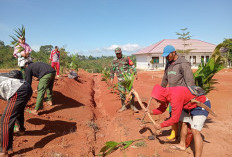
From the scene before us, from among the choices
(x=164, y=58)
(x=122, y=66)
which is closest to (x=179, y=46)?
(x=164, y=58)

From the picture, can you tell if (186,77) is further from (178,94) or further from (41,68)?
(41,68)

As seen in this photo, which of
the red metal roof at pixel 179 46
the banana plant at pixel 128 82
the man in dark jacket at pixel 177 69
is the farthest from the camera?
the red metal roof at pixel 179 46

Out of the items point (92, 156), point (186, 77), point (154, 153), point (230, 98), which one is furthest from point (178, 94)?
point (230, 98)

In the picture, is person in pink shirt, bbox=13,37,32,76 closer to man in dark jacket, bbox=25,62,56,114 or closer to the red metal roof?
man in dark jacket, bbox=25,62,56,114

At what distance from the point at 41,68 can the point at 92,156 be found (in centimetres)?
242

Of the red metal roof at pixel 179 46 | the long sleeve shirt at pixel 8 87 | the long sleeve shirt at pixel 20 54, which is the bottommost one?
the long sleeve shirt at pixel 8 87

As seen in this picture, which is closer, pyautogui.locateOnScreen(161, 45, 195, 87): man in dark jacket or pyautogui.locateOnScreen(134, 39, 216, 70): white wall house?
pyautogui.locateOnScreen(161, 45, 195, 87): man in dark jacket

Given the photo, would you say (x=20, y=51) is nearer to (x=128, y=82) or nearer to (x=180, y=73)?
(x=128, y=82)

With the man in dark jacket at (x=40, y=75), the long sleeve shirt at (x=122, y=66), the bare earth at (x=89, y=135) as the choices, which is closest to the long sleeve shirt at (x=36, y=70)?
the man in dark jacket at (x=40, y=75)

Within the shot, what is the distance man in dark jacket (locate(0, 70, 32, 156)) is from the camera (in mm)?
2408

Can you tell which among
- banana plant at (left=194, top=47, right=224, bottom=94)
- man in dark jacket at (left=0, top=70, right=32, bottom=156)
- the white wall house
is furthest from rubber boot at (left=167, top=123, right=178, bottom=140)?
the white wall house

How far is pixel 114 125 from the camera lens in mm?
4410

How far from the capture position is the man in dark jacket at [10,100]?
Answer: 241 centimetres

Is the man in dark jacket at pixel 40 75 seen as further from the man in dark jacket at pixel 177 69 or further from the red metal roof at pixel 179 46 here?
the red metal roof at pixel 179 46
